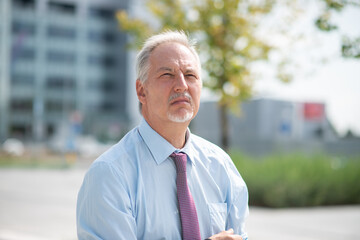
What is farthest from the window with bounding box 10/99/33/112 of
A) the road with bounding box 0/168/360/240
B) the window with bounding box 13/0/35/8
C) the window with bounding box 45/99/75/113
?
the road with bounding box 0/168/360/240

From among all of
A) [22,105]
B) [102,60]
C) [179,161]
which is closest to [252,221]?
[179,161]

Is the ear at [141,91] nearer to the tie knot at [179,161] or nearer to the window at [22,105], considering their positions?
the tie knot at [179,161]

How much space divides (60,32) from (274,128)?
4923 centimetres

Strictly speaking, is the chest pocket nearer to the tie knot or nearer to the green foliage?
the tie knot

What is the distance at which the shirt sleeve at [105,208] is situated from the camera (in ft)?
6.59

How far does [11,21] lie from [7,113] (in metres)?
14.7

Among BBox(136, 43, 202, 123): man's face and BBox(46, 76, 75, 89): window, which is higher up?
BBox(136, 43, 202, 123): man's face

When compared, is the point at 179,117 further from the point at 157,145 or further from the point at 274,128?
the point at 274,128

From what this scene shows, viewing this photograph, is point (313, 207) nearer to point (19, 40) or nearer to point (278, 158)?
point (278, 158)

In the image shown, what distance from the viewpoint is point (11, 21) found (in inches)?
2950

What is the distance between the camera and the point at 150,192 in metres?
2.15

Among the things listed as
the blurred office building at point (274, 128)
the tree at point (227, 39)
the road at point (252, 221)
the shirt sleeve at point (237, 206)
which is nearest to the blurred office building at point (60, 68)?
the blurred office building at point (274, 128)

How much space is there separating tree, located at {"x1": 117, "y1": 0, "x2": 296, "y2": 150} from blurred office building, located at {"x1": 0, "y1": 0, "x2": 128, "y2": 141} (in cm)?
6403

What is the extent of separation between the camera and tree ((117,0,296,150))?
10.5m
